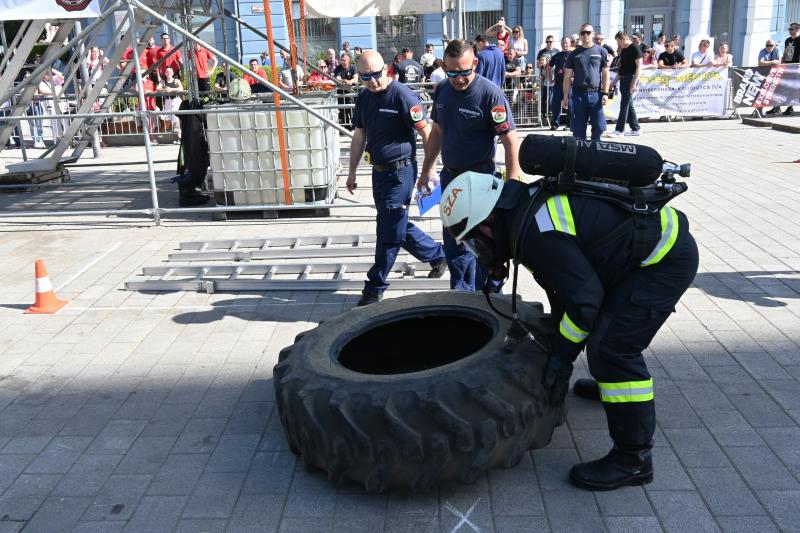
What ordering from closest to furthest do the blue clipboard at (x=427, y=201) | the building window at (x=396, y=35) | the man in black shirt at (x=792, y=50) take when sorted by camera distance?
1. the blue clipboard at (x=427, y=201)
2. the man in black shirt at (x=792, y=50)
3. the building window at (x=396, y=35)

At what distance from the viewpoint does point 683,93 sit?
16828 mm

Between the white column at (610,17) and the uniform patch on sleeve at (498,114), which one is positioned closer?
the uniform patch on sleeve at (498,114)

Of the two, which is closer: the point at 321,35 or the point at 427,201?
the point at 427,201

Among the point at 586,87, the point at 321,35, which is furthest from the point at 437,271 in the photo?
the point at 321,35

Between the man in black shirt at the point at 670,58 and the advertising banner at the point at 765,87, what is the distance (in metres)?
1.21

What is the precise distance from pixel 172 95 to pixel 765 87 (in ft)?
43.2

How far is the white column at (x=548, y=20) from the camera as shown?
2412cm

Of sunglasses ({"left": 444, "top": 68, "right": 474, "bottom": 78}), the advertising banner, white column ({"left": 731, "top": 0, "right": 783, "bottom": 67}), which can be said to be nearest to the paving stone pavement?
sunglasses ({"left": 444, "top": 68, "right": 474, "bottom": 78})

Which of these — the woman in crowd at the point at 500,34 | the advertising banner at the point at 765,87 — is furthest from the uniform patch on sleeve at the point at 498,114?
the advertising banner at the point at 765,87

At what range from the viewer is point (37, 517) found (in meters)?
3.35

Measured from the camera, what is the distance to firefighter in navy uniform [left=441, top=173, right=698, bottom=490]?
311 centimetres

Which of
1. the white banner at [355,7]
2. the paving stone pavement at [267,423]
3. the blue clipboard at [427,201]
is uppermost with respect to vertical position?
the white banner at [355,7]

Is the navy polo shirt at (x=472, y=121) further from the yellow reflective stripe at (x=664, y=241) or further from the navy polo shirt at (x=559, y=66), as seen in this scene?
the navy polo shirt at (x=559, y=66)

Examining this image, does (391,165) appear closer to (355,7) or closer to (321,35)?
(355,7)
